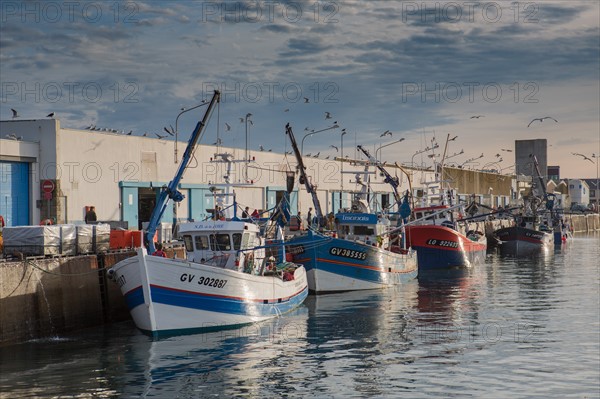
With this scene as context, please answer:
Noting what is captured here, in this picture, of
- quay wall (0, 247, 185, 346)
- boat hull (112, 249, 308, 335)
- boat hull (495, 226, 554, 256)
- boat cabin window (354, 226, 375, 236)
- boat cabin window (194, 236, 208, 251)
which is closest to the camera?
quay wall (0, 247, 185, 346)

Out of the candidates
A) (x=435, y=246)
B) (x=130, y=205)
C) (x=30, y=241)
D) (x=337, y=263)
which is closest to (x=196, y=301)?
(x=30, y=241)

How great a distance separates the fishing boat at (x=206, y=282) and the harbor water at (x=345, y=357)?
544mm

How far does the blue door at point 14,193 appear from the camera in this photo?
121 feet

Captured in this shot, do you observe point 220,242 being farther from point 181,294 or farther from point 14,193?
point 14,193

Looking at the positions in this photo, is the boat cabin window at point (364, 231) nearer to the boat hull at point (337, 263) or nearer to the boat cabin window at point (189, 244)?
the boat hull at point (337, 263)

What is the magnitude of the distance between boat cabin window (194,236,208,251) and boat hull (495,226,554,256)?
154 ft

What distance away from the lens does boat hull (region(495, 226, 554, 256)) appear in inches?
2827

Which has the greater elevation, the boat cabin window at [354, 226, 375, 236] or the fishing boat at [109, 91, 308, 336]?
the boat cabin window at [354, 226, 375, 236]

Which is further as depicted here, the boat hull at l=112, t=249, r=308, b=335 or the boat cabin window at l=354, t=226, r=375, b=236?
the boat cabin window at l=354, t=226, r=375, b=236

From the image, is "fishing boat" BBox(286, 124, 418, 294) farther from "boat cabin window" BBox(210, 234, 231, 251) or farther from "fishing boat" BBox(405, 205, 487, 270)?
"fishing boat" BBox(405, 205, 487, 270)

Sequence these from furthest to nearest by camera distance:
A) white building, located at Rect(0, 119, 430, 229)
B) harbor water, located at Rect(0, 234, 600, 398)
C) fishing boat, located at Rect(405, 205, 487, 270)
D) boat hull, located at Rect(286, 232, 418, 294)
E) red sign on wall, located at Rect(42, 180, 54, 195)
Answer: fishing boat, located at Rect(405, 205, 487, 270) < red sign on wall, located at Rect(42, 180, 54, 195) < white building, located at Rect(0, 119, 430, 229) < boat hull, located at Rect(286, 232, 418, 294) < harbor water, located at Rect(0, 234, 600, 398)

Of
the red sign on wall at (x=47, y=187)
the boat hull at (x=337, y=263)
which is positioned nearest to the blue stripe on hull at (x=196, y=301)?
the boat hull at (x=337, y=263)

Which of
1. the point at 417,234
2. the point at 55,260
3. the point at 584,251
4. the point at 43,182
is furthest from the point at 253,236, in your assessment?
the point at 584,251

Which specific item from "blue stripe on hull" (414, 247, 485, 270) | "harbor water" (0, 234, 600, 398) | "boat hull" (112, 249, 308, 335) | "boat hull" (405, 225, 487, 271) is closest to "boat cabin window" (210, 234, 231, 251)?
"boat hull" (112, 249, 308, 335)
